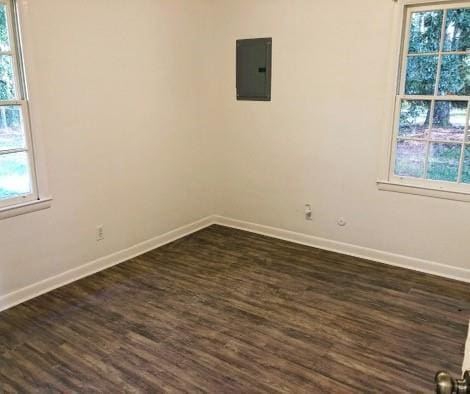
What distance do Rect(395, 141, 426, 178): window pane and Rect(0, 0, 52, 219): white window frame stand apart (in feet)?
9.60

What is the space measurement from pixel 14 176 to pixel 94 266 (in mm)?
1055

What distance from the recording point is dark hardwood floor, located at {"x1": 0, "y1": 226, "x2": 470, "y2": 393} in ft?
8.29

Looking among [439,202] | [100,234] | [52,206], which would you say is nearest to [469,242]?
[439,202]

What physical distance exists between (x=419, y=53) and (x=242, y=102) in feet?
5.79

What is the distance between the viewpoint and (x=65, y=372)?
257 cm

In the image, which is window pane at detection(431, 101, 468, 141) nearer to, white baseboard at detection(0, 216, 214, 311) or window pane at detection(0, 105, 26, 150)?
white baseboard at detection(0, 216, 214, 311)

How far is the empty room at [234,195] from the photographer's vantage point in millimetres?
2771

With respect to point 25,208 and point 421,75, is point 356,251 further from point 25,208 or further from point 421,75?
point 25,208

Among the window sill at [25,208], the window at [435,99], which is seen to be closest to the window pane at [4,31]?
the window sill at [25,208]

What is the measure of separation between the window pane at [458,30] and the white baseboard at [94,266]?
2930 millimetres

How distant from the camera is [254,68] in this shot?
176 inches

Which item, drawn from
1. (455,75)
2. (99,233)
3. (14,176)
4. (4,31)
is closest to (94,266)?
(99,233)

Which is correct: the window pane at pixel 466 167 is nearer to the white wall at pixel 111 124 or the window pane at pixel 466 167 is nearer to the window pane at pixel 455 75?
the window pane at pixel 455 75

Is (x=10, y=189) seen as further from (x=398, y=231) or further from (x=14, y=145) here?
(x=398, y=231)
